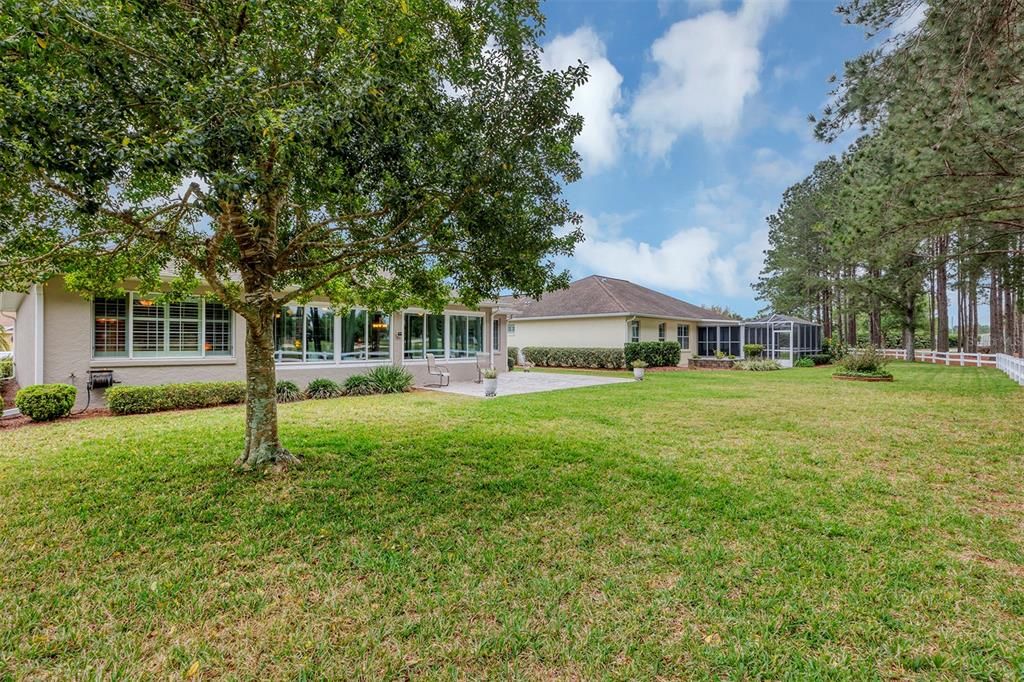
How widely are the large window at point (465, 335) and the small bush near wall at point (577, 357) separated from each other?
755 centimetres

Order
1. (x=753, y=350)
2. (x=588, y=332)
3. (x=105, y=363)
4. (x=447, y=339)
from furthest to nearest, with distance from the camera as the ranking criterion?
(x=753, y=350)
(x=588, y=332)
(x=447, y=339)
(x=105, y=363)

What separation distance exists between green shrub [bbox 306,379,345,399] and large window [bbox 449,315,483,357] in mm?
5317

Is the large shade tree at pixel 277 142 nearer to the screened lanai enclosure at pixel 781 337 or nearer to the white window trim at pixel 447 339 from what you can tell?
the white window trim at pixel 447 339

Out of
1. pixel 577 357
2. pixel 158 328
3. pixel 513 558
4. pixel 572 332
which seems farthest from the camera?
pixel 572 332

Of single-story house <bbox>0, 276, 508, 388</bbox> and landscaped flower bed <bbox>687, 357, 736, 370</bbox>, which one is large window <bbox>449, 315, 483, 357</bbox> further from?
landscaped flower bed <bbox>687, 357, 736, 370</bbox>

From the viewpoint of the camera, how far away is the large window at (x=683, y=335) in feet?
91.4

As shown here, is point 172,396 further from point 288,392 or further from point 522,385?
point 522,385

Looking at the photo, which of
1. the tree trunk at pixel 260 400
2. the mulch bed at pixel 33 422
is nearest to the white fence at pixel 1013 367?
the tree trunk at pixel 260 400

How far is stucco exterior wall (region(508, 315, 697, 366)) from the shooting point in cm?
2400

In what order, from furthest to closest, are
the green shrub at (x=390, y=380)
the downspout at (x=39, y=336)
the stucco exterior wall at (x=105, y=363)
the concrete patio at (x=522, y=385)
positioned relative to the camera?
the concrete patio at (x=522, y=385) < the green shrub at (x=390, y=380) < the stucco exterior wall at (x=105, y=363) < the downspout at (x=39, y=336)

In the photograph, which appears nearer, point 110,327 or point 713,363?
point 110,327

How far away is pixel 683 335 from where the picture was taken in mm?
28203

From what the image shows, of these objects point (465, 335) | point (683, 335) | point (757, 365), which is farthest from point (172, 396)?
point (683, 335)

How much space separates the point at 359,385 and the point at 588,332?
14.7 meters
